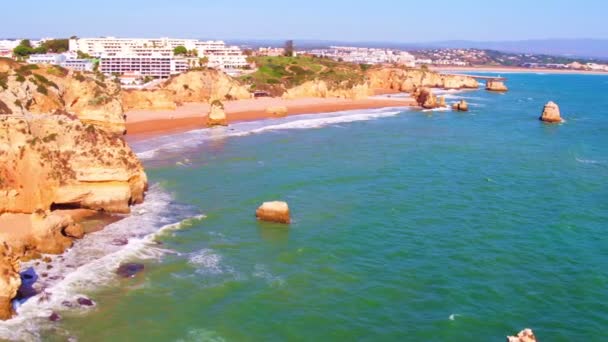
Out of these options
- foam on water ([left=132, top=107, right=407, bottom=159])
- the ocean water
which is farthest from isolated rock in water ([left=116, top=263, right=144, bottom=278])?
foam on water ([left=132, top=107, right=407, bottom=159])

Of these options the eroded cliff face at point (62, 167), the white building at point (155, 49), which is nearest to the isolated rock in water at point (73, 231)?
the eroded cliff face at point (62, 167)

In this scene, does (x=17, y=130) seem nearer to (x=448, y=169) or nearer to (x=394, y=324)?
(x=394, y=324)

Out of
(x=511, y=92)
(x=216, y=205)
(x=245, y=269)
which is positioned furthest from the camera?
(x=511, y=92)

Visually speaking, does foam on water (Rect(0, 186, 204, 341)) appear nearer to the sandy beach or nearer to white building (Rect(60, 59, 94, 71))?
the sandy beach

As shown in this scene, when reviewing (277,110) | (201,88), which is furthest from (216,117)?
(201,88)

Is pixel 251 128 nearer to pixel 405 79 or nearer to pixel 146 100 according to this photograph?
pixel 146 100

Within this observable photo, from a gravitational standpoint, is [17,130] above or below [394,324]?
above

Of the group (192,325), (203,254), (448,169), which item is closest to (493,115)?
(448,169)
